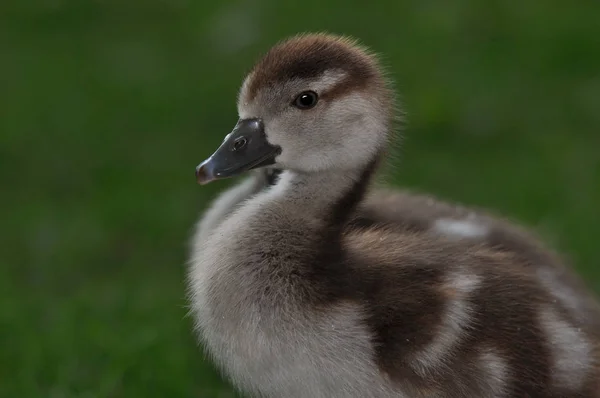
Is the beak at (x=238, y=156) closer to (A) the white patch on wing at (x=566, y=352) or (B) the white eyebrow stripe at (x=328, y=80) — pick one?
(B) the white eyebrow stripe at (x=328, y=80)

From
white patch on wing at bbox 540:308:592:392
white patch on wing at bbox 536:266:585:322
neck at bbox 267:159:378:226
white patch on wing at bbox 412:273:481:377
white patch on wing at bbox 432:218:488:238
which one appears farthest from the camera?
white patch on wing at bbox 432:218:488:238

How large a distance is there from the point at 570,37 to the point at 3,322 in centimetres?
380

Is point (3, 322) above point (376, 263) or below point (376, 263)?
below

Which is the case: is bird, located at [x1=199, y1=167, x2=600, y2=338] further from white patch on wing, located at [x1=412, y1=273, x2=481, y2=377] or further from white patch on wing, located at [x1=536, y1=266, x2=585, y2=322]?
white patch on wing, located at [x1=412, y1=273, x2=481, y2=377]

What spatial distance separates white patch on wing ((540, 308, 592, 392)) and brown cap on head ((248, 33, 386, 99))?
81cm

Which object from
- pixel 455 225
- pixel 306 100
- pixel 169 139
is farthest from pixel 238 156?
pixel 169 139

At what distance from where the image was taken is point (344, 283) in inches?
128

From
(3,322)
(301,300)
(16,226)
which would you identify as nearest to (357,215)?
(301,300)

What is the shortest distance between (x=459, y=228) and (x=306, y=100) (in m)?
0.63

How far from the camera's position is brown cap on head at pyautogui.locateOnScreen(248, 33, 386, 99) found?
3.52m

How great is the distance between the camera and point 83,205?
587 cm

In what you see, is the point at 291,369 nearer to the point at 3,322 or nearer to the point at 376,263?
the point at 376,263

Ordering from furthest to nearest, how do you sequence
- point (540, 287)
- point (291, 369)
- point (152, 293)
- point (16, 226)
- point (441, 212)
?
point (16, 226) → point (152, 293) → point (441, 212) → point (540, 287) → point (291, 369)

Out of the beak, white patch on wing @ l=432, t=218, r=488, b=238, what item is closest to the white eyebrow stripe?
the beak
